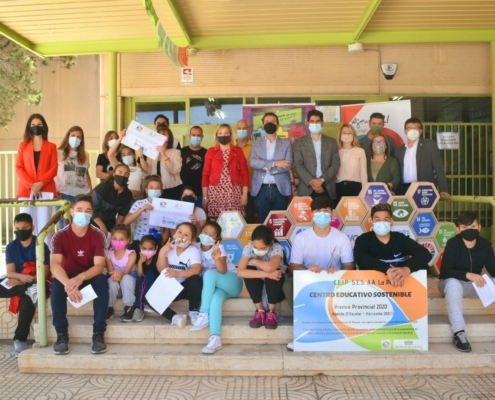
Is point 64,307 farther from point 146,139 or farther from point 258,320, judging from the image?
point 146,139

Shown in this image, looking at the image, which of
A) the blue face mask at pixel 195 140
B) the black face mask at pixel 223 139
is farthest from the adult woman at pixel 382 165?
the blue face mask at pixel 195 140

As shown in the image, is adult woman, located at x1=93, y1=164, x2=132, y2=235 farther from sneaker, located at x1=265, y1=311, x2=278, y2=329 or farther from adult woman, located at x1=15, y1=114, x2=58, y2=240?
sneaker, located at x1=265, y1=311, x2=278, y2=329

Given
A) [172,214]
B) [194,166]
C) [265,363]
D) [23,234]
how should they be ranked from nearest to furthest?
[265,363]
[23,234]
[172,214]
[194,166]

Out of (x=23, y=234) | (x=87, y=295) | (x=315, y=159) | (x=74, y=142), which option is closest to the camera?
(x=87, y=295)

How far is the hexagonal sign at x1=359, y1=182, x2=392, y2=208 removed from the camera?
18.5ft

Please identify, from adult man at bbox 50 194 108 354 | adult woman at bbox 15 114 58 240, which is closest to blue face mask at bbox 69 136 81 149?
adult woman at bbox 15 114 58 240

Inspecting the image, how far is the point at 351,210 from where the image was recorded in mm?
5578

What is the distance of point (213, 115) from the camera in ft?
27.7

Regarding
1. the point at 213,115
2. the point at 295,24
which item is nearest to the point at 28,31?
the point at 213,115

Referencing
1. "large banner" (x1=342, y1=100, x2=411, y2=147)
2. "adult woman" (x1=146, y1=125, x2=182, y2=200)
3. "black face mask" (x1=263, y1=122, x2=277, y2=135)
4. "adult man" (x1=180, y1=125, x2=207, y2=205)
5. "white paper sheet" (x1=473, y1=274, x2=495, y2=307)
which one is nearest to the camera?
"white paper sheet" (x1=473, y1=274, x2=495, y2=307)

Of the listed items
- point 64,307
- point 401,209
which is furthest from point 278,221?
point 64,307

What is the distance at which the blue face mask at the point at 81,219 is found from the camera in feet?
15.3

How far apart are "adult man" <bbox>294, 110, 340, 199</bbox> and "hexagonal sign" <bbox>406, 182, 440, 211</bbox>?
0.91m

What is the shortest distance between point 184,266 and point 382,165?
2.86 meters
